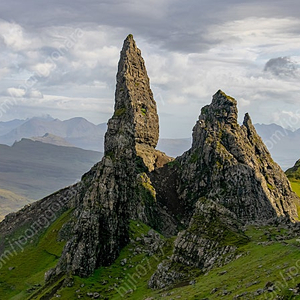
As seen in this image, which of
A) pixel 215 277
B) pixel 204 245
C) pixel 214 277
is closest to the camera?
pixel 215 277

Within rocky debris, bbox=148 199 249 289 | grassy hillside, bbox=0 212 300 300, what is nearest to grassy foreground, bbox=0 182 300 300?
grassy hillside, bbox=0 212 300 300

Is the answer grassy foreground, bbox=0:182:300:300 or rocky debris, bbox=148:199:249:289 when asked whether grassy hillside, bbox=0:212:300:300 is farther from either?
rocky debris, bbox=148:199:249:289

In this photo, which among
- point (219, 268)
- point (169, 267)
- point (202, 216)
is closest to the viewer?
point (219, 268)

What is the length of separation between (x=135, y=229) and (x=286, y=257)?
110293mm

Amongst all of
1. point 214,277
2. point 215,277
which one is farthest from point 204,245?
point 215,277

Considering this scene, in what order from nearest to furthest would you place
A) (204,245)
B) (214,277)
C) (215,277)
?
(215,277)
(214,277)
(204,245)

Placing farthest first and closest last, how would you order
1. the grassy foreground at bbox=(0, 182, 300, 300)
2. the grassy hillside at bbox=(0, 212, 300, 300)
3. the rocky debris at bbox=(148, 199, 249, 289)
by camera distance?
the rocky debris at bbox=(148, 199, 249, 289), the grassy hillside at bbox=(0, 212, 300, 300), the grassy foreground at bbox=(0, 182, 300, 300)

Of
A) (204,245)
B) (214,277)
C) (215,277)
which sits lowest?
(214,277)

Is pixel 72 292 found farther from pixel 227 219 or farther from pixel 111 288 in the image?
pixel 227 219

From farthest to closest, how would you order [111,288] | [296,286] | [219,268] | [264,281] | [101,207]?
[101,207]
[111,288]
[219,268]
[264,281]
[296,286]

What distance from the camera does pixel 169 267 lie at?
386 feet

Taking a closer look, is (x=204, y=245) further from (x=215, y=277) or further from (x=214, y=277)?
(x=215, y=277)

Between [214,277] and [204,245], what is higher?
[204,245]

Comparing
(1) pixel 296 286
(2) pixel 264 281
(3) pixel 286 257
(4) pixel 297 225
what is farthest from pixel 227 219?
(1) pixel 296 286
